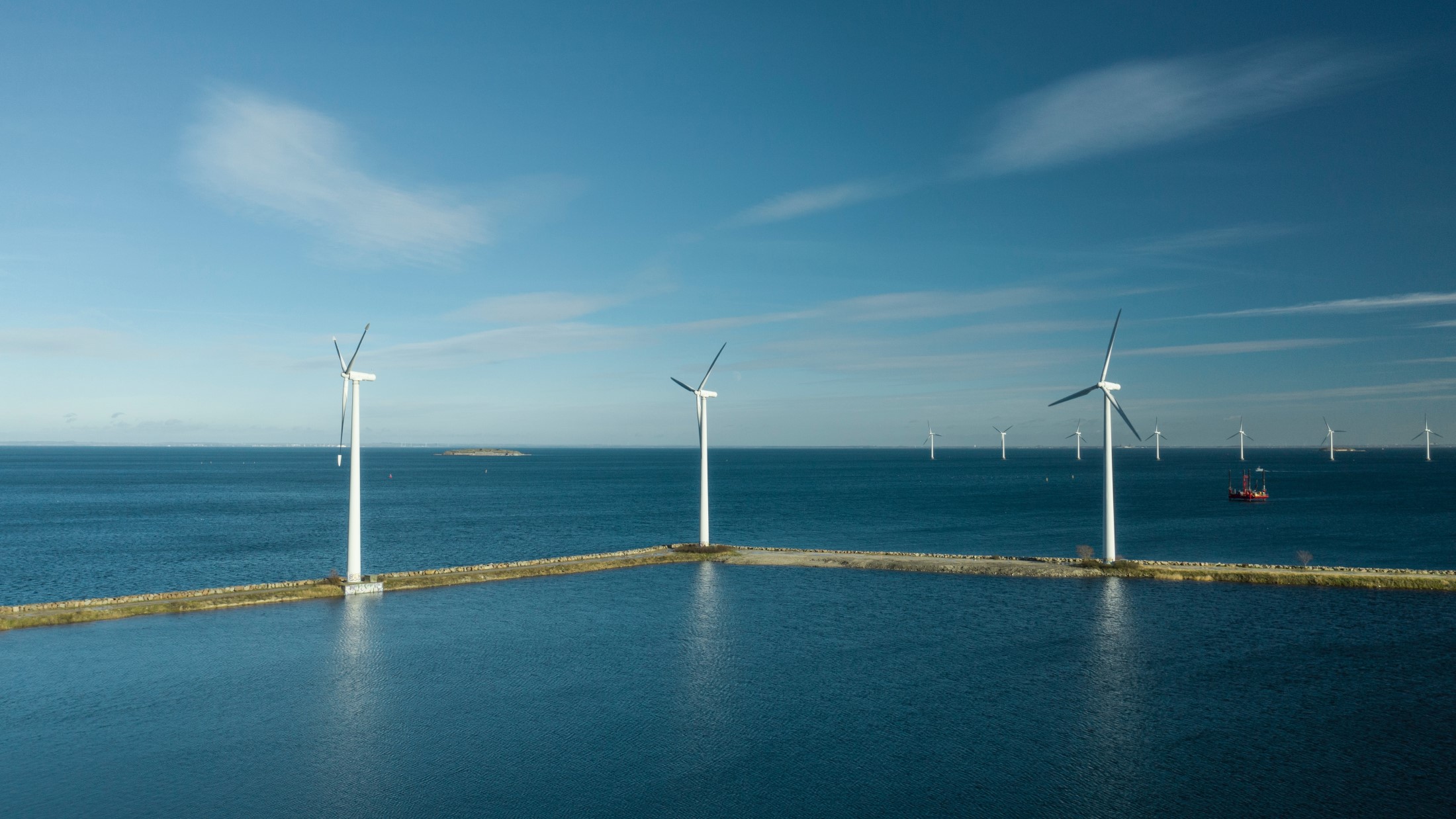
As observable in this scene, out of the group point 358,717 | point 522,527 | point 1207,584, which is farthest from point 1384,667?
point 522,527

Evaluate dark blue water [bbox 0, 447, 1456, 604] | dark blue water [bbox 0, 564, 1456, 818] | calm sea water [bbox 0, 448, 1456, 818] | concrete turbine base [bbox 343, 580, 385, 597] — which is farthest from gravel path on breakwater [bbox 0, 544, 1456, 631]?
dark blue water [bbox 0, 447, 1456, 604]

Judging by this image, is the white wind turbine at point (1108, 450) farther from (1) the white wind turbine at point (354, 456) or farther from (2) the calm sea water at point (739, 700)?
(1) the white wind turbine at point (354, 456)

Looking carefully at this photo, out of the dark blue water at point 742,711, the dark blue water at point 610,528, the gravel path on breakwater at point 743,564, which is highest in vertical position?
the gravel path on breakwater at point 743,564

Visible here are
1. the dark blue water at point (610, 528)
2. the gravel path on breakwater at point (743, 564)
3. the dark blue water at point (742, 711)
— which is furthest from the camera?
the dark blue water at point (610, 528)

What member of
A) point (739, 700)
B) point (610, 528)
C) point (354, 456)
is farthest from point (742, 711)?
point (610, 528)

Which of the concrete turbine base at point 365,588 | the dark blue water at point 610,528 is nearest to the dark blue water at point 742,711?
the concrete turbine base at point 365,588
